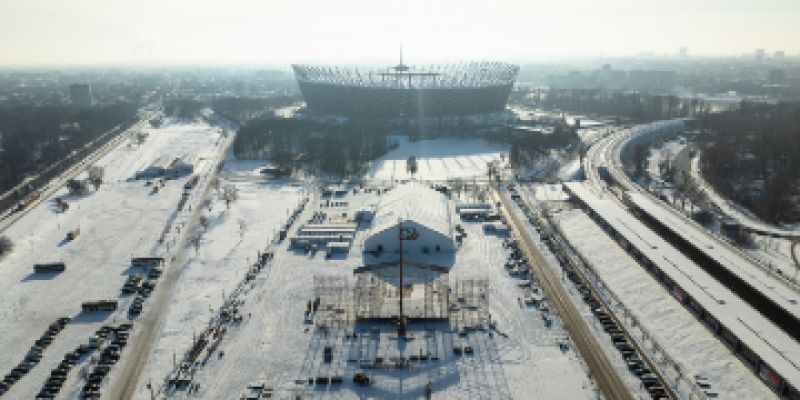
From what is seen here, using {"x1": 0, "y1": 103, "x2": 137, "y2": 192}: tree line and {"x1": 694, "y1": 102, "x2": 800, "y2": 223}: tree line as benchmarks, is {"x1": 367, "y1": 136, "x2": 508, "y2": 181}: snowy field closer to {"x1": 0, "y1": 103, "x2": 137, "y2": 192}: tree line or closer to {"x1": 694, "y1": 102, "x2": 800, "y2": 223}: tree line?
{"x1": 694, "y1": 102, "x2": 800, "y2": 223}: tree line

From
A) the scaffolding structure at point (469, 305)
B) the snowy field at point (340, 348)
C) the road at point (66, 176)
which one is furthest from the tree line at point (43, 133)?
the scaffolding structure at point (469, 305)

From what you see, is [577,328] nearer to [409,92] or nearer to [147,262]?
Answer: [147,262]

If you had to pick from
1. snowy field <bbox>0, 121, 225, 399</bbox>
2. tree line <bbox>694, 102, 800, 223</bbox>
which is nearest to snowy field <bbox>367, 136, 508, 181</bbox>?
snowy field <bbox>0, 121, 225, 399</bbox>

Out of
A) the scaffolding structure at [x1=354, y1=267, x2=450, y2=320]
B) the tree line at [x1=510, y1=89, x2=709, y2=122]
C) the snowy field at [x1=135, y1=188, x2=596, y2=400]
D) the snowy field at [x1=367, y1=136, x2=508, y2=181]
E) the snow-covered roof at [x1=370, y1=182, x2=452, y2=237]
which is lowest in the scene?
the snowy field at [x1=135, y1=188, x2=596, y2=400]

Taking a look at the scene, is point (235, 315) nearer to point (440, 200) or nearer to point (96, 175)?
point (440, 200)

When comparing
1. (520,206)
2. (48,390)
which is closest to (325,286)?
(48,390)
